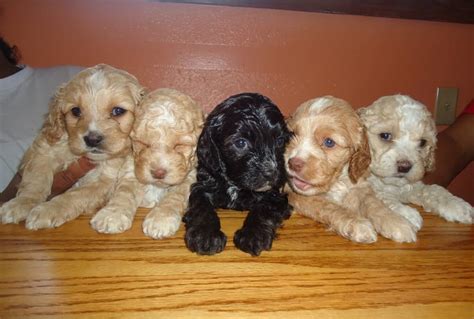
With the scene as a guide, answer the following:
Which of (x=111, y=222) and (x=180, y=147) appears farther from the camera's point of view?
(x=180, y=147)

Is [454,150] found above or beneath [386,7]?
beneath

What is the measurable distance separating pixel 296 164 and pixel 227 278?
793 mm

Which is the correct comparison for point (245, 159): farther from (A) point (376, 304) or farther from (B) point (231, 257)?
(A) point (376, 304)

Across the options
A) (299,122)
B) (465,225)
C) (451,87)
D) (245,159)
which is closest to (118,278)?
(245,159)

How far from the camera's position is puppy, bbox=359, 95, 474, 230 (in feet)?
7.03

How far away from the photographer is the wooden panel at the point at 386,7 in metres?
2.93

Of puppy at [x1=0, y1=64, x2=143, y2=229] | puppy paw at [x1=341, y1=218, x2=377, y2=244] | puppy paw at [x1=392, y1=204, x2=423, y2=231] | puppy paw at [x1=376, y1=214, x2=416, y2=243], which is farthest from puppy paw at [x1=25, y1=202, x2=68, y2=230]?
puppy paw at [x1=392, y1=204, x2=423, y2=231]

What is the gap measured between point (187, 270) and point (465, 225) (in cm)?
159

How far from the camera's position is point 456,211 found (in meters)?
2.01

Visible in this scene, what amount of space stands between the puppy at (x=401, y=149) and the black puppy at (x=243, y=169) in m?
0.68

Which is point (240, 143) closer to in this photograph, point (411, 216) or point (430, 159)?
point (411, 216)

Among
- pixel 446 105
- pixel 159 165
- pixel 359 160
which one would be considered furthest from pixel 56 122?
pixel 446 105

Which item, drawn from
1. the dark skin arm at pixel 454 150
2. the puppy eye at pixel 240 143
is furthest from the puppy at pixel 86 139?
the dark skin arm at pixel 454 150

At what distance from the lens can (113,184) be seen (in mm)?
2062
